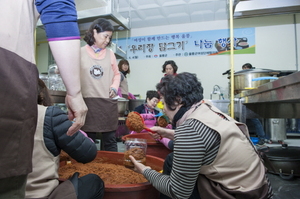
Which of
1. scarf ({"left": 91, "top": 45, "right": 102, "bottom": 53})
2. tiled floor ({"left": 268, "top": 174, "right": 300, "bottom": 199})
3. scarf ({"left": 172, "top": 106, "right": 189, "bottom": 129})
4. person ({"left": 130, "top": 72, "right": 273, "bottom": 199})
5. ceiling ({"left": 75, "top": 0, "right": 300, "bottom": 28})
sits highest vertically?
ceiling ({"left": 75, "top": 0, "right": 300, "bottom": 28})

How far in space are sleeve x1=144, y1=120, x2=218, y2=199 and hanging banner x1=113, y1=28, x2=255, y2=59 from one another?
482 cm

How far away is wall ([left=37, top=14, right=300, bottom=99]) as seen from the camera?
4.93m

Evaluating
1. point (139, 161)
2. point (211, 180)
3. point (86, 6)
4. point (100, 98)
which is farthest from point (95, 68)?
point (86, 6)

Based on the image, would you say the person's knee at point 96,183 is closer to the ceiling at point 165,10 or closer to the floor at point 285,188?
the floor at point 285,188

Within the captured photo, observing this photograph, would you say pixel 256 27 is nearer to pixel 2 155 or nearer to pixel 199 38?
pixel 199 38

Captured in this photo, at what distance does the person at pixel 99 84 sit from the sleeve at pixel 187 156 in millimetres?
969

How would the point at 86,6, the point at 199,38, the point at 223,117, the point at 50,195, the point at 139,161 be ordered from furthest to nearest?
the point at 199,38 < the point at 86,6 < the point at 139,161 < the point at 223,117 < the point at 50,195

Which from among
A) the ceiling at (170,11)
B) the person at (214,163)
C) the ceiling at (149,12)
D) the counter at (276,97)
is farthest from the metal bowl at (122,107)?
the person at (214,163)

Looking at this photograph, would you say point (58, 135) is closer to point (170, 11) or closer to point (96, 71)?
point (96, 71)

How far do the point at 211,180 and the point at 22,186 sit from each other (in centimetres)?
72

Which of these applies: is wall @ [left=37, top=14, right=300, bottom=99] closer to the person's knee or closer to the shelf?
the shelf

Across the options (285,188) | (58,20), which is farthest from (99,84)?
(285,188)

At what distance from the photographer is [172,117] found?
3.52 feet

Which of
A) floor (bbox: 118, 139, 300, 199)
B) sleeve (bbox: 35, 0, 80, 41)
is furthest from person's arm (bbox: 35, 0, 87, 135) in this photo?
floor (bbox: 118, 139, 300, 199)
